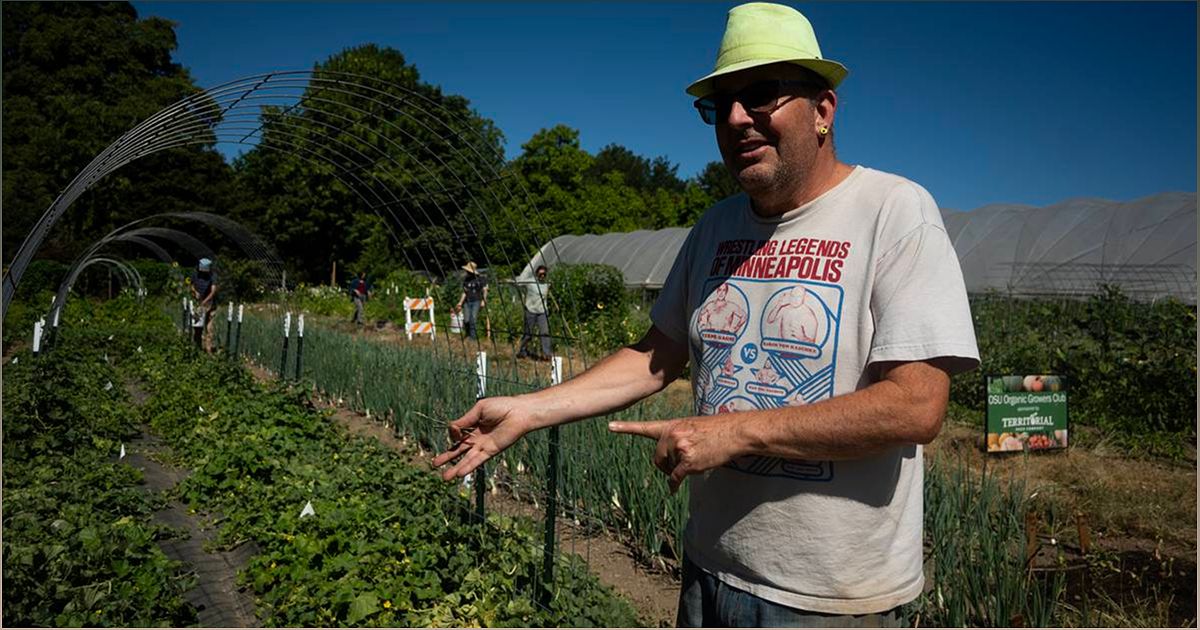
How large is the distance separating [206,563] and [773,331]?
352 cm

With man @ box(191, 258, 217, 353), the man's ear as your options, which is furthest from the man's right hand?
man @ box(191, 258, 217, 353)

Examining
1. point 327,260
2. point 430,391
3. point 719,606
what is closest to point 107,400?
point 430,391

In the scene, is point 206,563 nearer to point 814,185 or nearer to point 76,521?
point 76,521

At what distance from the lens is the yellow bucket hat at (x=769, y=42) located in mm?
1238

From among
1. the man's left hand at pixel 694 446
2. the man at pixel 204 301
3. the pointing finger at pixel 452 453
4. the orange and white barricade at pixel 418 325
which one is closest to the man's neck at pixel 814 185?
the man's left hand at pixel 694 446

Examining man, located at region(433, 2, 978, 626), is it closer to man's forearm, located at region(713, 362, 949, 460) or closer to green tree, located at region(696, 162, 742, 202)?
man's forearm, located at region(713, 362, 949, 460)

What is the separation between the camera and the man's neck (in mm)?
1307

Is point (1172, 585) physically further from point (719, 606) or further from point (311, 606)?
point (311, 606)

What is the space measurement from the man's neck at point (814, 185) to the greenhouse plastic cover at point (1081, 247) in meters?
9.26

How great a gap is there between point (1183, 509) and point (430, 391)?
4.87 meters

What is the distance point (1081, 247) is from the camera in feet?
45.3

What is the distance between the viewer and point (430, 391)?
568 cm

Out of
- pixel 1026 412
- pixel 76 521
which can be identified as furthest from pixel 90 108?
pixel 1026 412

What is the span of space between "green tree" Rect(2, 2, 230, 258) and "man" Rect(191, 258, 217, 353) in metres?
16.3
